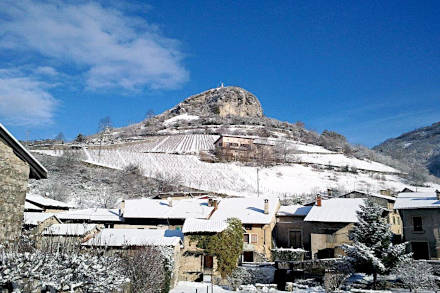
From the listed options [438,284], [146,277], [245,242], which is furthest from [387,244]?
[146,277]

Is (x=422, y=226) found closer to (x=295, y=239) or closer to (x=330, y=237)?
(x=330, y=237)

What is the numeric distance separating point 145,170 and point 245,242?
129ft

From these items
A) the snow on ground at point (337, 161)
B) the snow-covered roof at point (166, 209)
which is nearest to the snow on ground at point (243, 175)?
the snow on ground at point (337, 161)

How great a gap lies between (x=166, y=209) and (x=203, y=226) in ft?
33.3

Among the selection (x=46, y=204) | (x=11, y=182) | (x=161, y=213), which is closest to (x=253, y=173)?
(x=161, y=213)

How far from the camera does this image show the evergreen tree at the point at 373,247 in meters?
20.7

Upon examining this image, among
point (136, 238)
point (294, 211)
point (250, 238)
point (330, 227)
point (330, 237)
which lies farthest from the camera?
point (294, 211)

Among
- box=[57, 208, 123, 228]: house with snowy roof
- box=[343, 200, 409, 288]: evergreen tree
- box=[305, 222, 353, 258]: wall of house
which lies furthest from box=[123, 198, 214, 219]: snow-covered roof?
box=[343, 200, 409, 288]: evergreen tree

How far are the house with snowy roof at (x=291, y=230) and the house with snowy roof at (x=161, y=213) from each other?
679 cm

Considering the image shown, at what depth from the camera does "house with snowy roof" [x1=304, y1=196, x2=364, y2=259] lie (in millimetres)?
28391

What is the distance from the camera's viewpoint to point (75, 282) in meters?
7.54

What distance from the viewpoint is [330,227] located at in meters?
29.4

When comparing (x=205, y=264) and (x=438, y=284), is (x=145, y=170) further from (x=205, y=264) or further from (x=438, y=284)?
(x=438, y=284)

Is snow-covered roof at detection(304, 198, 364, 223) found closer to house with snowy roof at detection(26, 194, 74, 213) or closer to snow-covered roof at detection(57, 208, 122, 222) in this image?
snow-covered roof at detection(57, 208, 122, 222)
